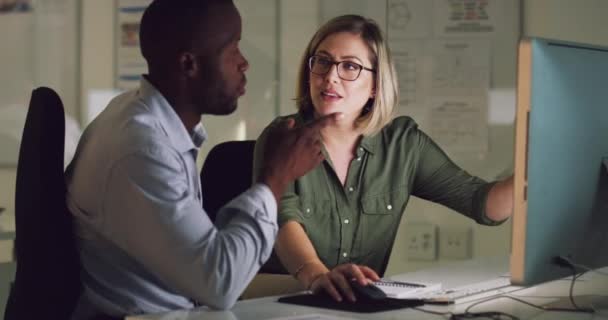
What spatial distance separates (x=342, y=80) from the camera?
232 cm

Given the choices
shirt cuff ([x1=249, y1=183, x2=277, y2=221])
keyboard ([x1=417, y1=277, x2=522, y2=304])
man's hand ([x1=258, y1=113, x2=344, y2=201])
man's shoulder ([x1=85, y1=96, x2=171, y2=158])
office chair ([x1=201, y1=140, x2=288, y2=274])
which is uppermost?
man's shoulder ([x1=85, y1=96, x2=171, y2=158])

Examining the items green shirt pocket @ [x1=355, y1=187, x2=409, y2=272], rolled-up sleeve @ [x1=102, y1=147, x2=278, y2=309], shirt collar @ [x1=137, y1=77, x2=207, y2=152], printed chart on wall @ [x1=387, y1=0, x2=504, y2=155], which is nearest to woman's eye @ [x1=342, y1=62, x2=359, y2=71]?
green shirt pocket @ [x1=355, y1=187, x2=409, y2=272]

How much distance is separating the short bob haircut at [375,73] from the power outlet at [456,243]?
1.04 m

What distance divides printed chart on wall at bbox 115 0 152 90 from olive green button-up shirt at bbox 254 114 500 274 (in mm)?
1595

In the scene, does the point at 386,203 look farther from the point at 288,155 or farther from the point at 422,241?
the point at 422,241

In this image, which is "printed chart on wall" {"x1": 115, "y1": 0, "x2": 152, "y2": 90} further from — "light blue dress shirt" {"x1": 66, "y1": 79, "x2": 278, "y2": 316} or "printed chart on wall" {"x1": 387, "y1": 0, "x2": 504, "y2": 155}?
"light blue dress shirt" {"x1": 66, "y1": 79, "x2": 278, "y2": 316}

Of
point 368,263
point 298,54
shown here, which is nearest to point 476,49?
point 298,54

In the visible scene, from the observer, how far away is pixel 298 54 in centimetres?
355

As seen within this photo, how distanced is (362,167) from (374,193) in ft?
0.24

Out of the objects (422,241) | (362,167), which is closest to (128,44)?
(422,241)

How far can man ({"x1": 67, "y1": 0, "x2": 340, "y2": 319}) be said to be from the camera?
1.56 m

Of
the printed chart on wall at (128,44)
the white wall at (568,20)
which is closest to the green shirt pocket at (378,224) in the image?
the white wall at (568,20)

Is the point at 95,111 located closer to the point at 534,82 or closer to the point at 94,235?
the point at 94,235

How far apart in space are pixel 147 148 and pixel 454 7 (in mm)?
1992
